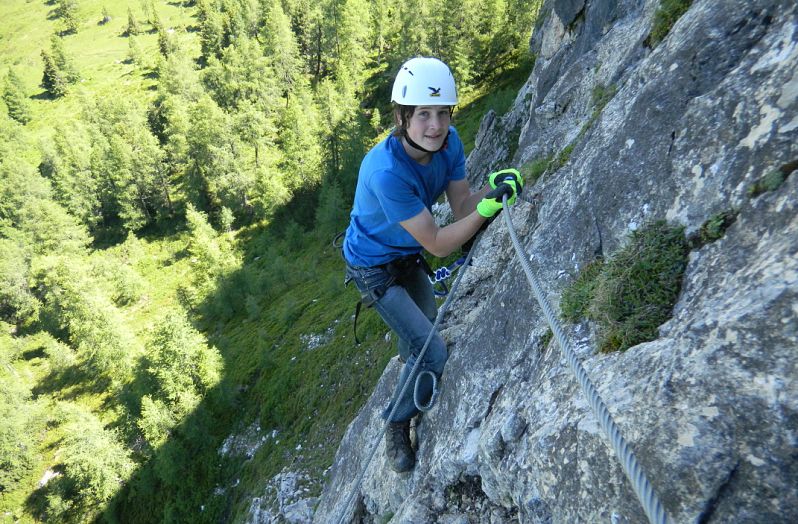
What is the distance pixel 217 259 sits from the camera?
57.5m

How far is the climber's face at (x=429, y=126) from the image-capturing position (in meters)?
5.83

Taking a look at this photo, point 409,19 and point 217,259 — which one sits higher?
point 409,19

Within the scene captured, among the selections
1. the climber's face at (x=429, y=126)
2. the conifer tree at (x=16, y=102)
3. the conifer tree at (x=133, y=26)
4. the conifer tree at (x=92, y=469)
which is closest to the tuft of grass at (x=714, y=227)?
the climber's face at (x=429, y=126)

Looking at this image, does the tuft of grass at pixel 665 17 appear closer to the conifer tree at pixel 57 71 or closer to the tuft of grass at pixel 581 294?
the tuft of grass at pixel 581 294

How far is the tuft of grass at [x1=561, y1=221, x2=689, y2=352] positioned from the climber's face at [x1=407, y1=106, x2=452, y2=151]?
2.62 m

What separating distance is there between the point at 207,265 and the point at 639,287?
59.3 meters

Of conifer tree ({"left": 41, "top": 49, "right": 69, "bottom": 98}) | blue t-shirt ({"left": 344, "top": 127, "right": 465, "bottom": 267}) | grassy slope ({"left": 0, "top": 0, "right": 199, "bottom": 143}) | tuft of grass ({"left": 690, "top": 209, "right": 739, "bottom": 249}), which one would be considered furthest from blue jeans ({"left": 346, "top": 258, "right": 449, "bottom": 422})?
conifer tree ({"left": 41, "top": 49, "right": 69, "bottom": 98})

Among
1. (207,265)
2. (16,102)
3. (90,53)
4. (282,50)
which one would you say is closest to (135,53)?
(90,53)

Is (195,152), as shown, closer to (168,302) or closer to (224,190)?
(224,190)

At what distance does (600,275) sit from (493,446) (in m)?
2.27

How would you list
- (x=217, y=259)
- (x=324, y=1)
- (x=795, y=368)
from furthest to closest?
(x=324, y=1)
(x=217, y=259)
(x=795, y=368)

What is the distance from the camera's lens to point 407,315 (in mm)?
7266

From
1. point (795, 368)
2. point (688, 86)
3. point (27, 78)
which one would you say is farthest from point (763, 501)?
point (27, 78)

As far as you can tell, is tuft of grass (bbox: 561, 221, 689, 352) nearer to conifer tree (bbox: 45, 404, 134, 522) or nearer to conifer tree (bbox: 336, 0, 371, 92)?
conifer tree (bbox: 45, 404, 134, 522)
